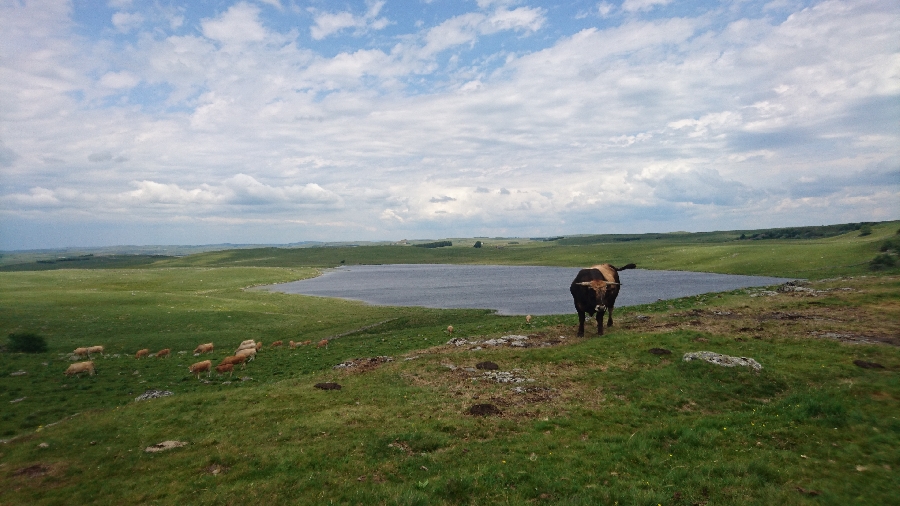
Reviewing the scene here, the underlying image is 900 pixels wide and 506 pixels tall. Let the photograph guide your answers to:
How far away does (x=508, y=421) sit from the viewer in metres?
16.8

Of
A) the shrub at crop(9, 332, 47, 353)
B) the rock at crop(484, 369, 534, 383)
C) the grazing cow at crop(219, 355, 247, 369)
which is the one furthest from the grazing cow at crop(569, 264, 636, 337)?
the shrub at crop(9, 332, 47, 353)

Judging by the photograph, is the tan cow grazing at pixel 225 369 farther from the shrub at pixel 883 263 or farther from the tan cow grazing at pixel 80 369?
the shrub at pixel 883 263

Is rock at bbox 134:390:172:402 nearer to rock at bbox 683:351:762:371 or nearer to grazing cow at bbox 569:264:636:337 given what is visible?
grazing cow at bbox 569:264:636:337

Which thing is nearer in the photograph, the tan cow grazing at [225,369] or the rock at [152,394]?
the rock at [152,394]

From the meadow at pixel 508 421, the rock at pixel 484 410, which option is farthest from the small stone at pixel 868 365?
the rock at pixel 484 410

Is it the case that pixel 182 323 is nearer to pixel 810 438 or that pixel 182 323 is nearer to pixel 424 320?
pixel 424 320

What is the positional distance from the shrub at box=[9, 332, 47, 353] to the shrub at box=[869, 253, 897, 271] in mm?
94358

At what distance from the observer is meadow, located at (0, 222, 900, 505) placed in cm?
1184

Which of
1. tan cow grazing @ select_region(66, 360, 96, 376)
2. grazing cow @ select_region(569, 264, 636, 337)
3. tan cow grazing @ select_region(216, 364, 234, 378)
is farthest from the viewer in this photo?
grazing cow @ select_region(569, 264, 636, 337)

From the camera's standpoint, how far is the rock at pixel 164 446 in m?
16.0

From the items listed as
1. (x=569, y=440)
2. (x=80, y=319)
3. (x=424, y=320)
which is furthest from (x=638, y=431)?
(x=80, y=319)

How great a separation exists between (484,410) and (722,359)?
40.8 ft

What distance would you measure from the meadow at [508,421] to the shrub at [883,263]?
1228 inches

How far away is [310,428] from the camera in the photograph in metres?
17.0
